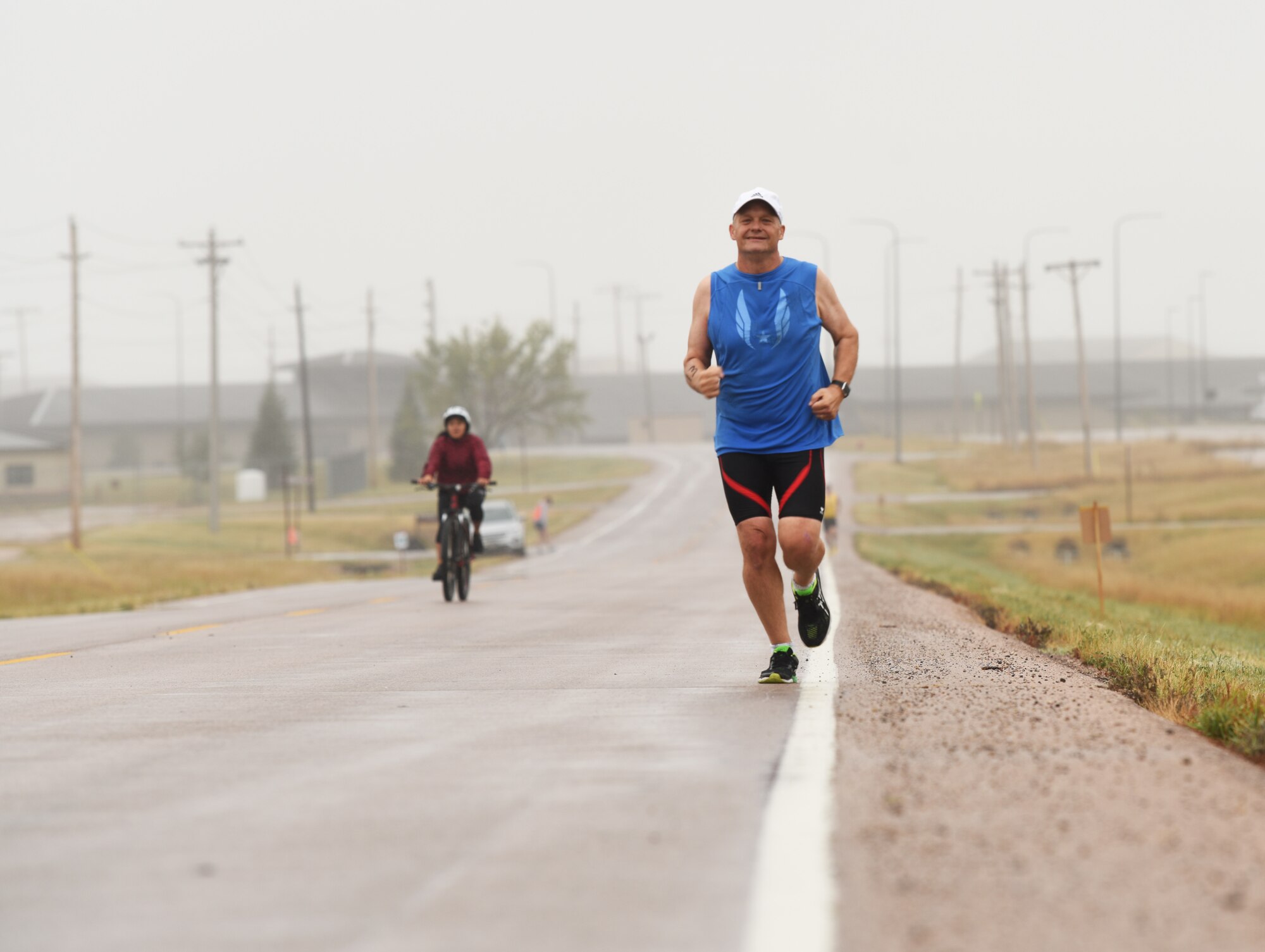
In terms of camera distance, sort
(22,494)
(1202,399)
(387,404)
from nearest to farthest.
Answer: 1. (22,494)
2. (387,404)
3. (1202,399)

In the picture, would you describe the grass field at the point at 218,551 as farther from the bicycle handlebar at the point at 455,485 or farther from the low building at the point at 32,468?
the low building at the point at 32,468

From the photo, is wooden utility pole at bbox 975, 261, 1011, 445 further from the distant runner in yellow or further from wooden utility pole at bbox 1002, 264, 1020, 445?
the distant runner in yellow

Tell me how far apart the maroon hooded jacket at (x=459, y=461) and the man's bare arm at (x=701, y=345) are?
29.1 ft

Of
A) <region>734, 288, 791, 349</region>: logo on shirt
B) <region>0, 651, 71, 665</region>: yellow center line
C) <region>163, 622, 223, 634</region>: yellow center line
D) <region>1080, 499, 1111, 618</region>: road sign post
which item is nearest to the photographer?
<region>734, 288, 791, 349</region>: logo on shirt

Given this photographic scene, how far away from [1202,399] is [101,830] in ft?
450

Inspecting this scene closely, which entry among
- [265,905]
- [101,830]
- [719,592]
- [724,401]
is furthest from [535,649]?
[719,592]

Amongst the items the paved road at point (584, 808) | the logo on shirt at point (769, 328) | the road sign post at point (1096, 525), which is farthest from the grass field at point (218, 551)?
the logo on shirt at point (769, 328)

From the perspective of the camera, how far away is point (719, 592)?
55.4 ft

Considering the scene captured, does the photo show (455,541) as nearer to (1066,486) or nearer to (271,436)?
(1066,486)

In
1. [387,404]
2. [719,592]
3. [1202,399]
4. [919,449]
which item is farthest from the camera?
[1202,399]

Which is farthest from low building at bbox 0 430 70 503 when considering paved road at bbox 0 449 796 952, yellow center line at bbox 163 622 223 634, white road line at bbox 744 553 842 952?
white road line at bbox 744 553 842 952

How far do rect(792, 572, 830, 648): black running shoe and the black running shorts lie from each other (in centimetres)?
55

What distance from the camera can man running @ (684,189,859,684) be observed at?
23.4 ft

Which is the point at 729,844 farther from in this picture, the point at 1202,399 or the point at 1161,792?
the point at 1202,399
